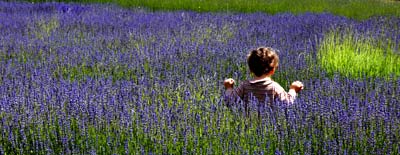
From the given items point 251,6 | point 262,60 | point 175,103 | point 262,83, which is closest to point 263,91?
point 262,83

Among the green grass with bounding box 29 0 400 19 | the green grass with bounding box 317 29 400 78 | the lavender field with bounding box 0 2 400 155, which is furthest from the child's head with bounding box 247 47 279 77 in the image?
the green grass with bounding box 29 0 400 19

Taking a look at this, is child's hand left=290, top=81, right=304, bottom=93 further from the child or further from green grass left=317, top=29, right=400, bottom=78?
green grass left=317, top=29, right=400, bottom=78

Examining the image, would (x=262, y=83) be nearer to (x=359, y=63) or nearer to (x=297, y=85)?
(x=297, y=85)

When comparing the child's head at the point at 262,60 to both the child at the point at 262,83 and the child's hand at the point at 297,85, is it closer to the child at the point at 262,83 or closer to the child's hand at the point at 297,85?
the child at the point at 262,83

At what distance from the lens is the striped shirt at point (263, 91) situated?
12.4 feet

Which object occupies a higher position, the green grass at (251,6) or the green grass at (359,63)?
the green grass at (251,6)

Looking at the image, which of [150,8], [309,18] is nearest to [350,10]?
[309,18]

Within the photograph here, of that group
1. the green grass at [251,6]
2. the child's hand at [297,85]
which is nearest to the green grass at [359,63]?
the child's hand at [297,85]

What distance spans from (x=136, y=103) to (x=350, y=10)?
8709 millimetres

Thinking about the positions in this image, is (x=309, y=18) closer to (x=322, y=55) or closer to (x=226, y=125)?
(x=322, y=55)

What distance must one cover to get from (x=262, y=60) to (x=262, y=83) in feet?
0.55

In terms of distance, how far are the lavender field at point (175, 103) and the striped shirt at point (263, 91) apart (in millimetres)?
110

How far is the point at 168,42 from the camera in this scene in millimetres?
6676

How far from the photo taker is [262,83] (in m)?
3.79
